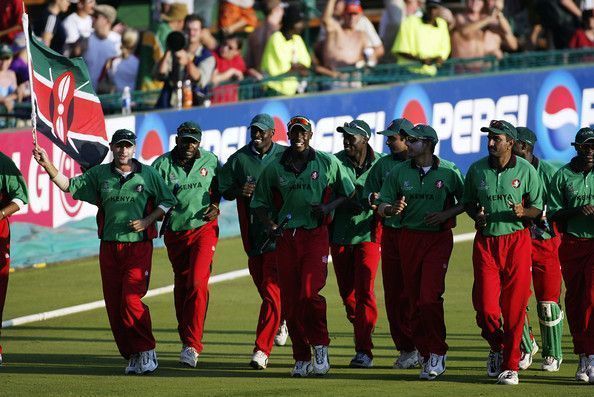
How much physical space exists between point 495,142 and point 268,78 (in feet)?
30.4

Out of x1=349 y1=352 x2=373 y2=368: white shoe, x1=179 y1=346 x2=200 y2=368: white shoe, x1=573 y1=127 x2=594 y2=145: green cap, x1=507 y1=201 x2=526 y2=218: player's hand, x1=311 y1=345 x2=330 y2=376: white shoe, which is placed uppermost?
x1=573 y1=127 x2=594 y2=145: green cap

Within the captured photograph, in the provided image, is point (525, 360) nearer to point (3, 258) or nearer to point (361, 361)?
point (361, 361)

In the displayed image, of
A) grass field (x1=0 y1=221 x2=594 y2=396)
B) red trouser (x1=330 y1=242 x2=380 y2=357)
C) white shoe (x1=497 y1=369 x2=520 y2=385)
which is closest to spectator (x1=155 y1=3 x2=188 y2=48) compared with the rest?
grass field (x1=0 y1=221 x2=594 y2=396)

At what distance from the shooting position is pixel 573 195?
1373 centimetres

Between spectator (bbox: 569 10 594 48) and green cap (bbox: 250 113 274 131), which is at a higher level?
green cap (bbox: 250 113 274 131)

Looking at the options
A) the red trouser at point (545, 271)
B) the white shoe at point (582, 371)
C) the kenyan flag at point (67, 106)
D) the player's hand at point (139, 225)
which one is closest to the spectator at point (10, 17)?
the kenyan flag at point (67, 106)

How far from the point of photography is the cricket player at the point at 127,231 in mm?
14242

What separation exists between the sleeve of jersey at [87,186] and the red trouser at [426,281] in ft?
9.27

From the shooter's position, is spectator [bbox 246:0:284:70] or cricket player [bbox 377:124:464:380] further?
spectator [bbox 246:0:284:70]

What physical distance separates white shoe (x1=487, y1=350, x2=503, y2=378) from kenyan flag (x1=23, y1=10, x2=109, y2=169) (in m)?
4.09

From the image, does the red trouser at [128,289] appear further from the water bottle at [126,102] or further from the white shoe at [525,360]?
the water bottle at [126,102]

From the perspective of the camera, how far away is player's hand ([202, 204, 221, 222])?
49.5 feet

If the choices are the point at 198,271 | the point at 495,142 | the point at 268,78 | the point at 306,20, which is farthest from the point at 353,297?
the point at 306,20

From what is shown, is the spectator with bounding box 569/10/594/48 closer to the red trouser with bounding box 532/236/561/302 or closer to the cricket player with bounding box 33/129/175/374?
the red trouser with bounding box 532/236/561/302
